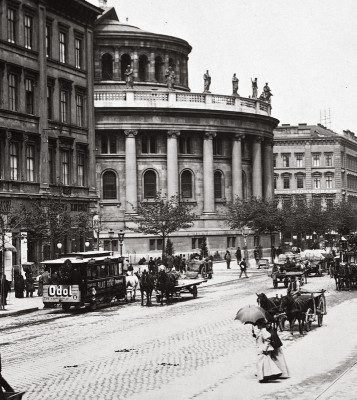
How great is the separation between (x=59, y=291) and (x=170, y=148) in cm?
4518

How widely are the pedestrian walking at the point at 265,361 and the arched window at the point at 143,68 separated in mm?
71446

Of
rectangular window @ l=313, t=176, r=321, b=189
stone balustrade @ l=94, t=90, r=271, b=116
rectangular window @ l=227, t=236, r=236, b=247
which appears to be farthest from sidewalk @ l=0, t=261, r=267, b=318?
rectangular window @ l=313, t=176, r=321, b=189

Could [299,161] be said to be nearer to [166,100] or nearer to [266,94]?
[266,94]

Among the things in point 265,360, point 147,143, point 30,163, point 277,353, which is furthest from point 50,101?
point 265,360

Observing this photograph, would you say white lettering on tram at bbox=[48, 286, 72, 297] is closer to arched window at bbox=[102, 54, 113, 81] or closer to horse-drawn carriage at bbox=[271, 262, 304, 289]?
horse-drawn carriage at bbox=[271, 262, 304, 289]

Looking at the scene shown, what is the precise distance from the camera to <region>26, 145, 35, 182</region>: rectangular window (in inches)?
1957

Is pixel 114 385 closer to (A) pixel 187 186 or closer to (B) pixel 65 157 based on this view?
(B) pixel 65 157

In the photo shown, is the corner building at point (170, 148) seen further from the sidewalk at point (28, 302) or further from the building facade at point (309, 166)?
the building facade at point (309, 166)

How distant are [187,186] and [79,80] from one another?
25.7 m

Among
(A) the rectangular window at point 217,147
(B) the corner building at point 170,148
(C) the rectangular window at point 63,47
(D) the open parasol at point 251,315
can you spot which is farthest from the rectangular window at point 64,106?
(D) the open parasol at point 251,315

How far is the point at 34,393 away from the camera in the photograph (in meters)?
16.3

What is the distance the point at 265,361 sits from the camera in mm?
16812

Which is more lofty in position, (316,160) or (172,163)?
(316,160)

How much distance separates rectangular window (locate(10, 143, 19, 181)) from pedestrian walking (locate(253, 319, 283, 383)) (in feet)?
108
